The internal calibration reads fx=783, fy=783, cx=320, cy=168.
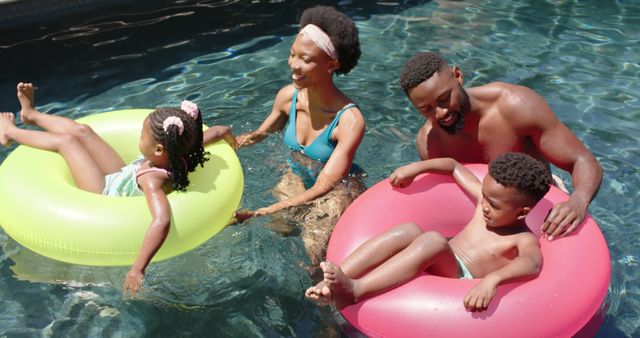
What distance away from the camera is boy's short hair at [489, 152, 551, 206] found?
3.43 meters

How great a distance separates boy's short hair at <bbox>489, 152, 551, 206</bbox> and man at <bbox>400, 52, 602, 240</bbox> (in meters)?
0.28

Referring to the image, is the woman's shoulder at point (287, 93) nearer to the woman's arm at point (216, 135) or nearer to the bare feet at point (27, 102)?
the woman's arm at point (216, 135)

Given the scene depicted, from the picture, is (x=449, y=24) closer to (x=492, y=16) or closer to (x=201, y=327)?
(x=492, y=16)

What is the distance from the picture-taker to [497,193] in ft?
11.5

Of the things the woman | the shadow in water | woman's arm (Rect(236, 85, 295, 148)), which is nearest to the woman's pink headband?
the woman

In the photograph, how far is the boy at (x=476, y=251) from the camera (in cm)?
337

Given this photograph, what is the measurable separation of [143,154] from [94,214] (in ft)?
1.59

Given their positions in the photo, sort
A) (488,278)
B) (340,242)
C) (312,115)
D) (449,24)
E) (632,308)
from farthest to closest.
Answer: (449,24)
(312,115)
(632,308)
(340,242)
(488,278)

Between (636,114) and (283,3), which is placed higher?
(283,3)

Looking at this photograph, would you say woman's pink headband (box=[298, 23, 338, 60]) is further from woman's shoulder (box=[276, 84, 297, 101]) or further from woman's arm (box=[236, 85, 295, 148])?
woman's arm (box=[236, 85, 295, 148])

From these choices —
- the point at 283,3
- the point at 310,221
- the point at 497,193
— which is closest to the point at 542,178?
the point at 497,193

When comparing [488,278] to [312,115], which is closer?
[488,278]

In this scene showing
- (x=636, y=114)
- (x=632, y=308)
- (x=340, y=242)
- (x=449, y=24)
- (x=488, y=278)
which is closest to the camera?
(x=488, y=278)

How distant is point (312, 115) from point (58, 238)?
1.63 m
